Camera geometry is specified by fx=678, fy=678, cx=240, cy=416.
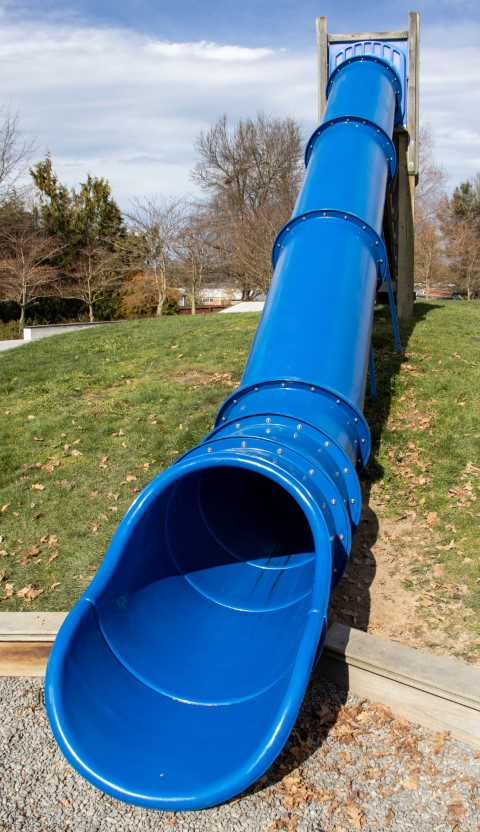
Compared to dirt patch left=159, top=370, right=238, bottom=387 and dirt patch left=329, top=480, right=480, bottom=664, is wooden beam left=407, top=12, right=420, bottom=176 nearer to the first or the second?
dirt patch left=159, top=370, right=238, bottom=387

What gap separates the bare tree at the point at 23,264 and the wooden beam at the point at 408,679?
80.1 ft

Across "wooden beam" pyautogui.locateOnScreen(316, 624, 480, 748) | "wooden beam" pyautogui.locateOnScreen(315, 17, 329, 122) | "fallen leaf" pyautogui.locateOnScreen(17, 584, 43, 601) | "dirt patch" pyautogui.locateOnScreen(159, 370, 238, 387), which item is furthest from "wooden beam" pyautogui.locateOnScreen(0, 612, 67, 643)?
"wooden beam" pyautogui.locateOnScreen(315, 17, 329, 122)

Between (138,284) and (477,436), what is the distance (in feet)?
80.8

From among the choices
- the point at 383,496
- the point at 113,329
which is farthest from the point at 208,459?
the point at 113,329

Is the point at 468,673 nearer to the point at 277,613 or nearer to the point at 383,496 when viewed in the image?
the point at 277,613

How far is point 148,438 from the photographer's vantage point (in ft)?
24.3

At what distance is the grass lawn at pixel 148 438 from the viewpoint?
538cm

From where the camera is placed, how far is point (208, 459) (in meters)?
3.22

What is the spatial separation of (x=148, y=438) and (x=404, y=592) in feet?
11.6

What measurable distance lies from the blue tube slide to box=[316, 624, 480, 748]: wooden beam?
340 mm

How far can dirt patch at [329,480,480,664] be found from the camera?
4.32 m

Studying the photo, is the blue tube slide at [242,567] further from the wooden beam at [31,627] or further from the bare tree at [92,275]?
the bare tree at [92,275]

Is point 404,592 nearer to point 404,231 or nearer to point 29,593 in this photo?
point 29,593

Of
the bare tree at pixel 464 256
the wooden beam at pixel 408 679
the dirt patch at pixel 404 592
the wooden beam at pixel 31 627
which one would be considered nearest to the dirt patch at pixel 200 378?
the dirt patch at pixel 404 592
